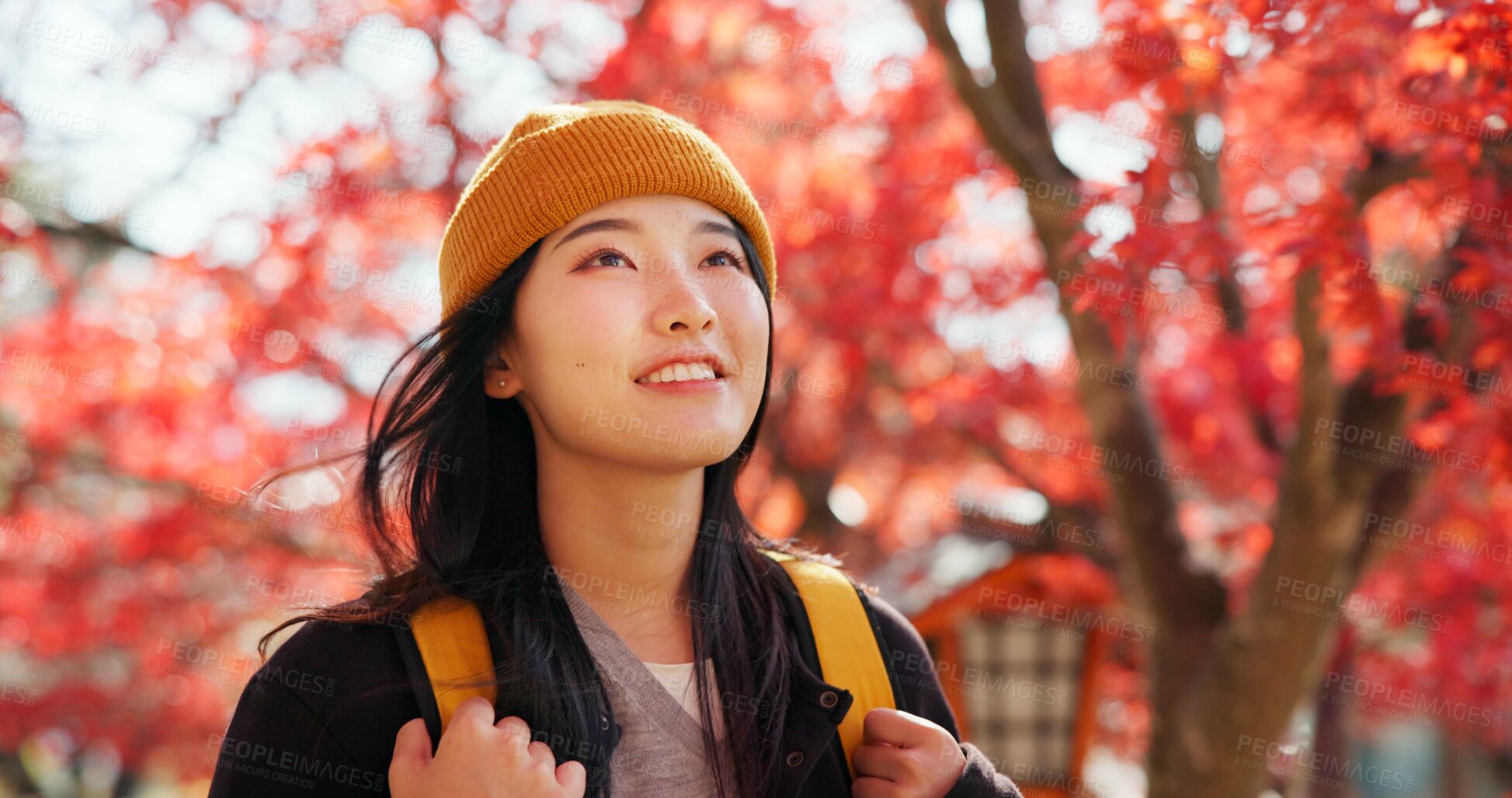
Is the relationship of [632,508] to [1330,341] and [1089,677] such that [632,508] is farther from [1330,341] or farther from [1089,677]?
[1089,677]

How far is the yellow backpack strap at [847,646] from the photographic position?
217 centimetres

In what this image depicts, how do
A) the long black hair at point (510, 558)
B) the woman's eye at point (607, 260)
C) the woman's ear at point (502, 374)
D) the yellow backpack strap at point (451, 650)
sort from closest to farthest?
the yellow backpack strap at point (451, 650) < the long black hair at point (510, 558) < the woman's eye at point (607, 260) < the woman's ear at point (502, 374)

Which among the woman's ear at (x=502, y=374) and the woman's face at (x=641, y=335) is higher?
the woman's face at (x=641, y=335)

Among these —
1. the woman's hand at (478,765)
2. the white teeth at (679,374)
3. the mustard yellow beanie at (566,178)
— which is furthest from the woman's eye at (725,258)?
the woman's hand at (478,765)

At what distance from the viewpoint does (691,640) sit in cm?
223

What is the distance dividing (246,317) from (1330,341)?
191 inches

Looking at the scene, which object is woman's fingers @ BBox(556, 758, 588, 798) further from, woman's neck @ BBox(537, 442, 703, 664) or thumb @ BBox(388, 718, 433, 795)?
woman's neck @ BBox(537, 442, 703, 664)

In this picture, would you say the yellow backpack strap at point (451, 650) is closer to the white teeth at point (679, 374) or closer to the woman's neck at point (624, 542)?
the woman's neck at point (624, 542)

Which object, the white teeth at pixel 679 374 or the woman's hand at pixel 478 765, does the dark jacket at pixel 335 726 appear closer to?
the woman's hand at pixel 478 765

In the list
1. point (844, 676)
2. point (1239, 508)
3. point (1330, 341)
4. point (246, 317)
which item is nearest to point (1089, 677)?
point (1239, 508)

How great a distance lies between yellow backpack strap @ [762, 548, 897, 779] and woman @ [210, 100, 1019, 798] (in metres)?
0.04

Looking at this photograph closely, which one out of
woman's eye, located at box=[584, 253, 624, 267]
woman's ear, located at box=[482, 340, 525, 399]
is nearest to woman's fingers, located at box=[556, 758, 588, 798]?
woman's ear, located at box=[482, 340, 525, 399]

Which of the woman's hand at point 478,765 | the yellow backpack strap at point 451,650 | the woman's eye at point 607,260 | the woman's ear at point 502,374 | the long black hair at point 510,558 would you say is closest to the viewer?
the woman's hand at point 478,765

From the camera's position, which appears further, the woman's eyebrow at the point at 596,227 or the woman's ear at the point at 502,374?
the woman's ear at the point at 502,374
